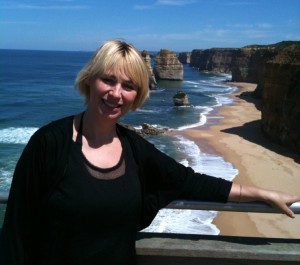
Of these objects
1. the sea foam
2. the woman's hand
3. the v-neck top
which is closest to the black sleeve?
the v-neck top

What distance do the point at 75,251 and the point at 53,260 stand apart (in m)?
0.13

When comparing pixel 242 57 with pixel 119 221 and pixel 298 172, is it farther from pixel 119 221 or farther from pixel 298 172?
pixel 119 221

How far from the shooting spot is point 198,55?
17088 cm

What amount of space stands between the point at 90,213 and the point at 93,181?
181 millimetres

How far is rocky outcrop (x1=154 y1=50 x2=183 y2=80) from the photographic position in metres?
92.5

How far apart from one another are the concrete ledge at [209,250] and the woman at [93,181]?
0.85 ft

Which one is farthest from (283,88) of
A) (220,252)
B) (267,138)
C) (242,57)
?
(242,57)

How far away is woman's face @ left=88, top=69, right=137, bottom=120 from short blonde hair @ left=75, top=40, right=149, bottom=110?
3 cm

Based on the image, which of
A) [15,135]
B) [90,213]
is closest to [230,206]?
[90,213]

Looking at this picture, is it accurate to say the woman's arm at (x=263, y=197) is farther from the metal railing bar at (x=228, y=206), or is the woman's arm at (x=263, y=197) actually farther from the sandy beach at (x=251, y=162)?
the sandy beach at (x=251, y=162)

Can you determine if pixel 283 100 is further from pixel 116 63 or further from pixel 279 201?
pixel 116 63

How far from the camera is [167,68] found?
92.9m

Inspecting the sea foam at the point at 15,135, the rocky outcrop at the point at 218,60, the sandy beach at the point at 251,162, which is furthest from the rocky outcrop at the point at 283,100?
the rocky outcrop at the point at 218,60

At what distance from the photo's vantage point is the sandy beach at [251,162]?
1469cm
